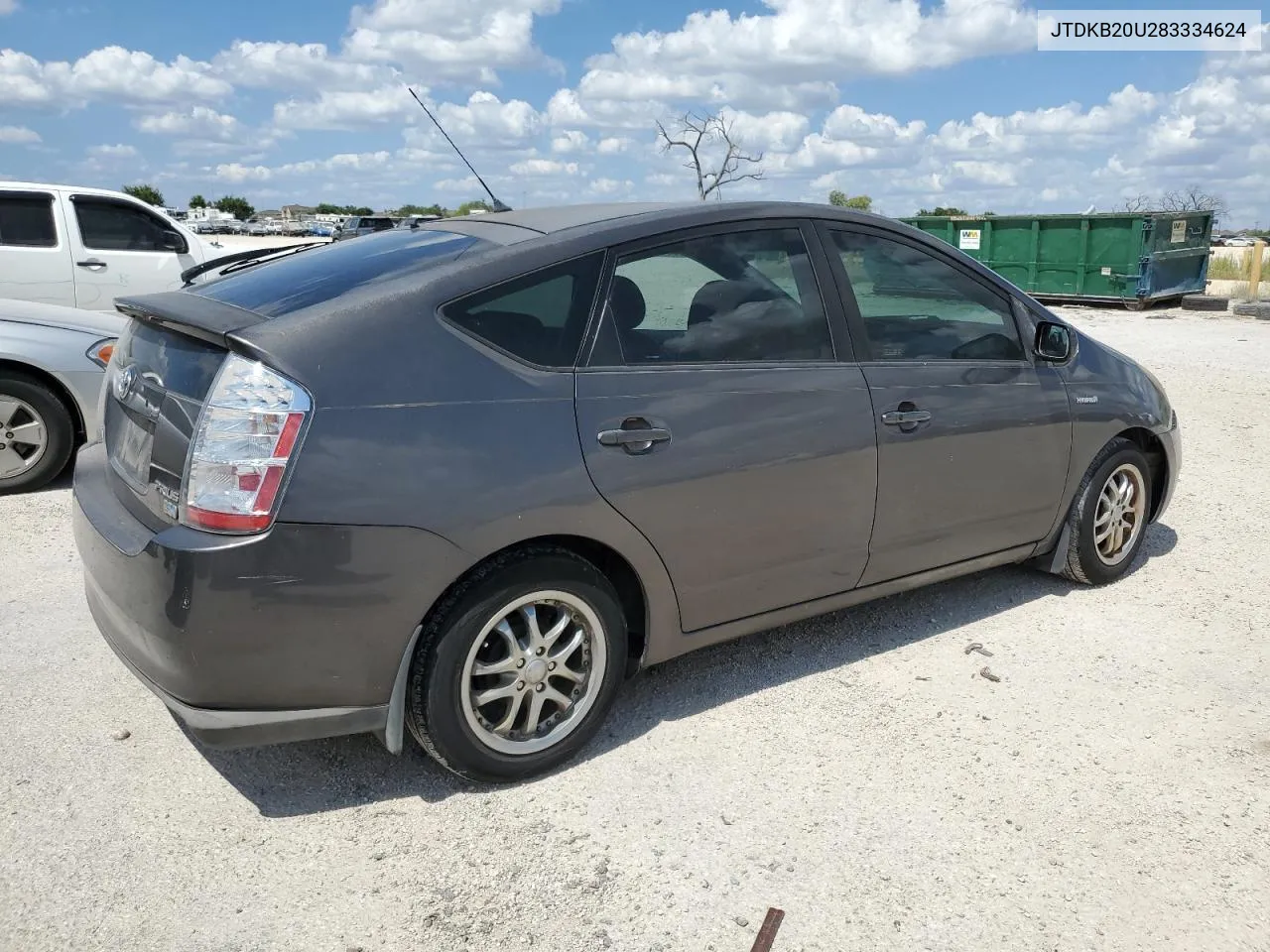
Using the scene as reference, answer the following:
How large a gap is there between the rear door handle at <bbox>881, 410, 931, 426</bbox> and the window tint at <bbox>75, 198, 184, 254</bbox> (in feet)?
28.6

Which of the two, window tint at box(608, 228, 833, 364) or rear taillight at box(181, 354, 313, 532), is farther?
window tint at box(608, 228, 833, 364)

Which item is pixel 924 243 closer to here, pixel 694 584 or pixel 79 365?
pixel 694 584

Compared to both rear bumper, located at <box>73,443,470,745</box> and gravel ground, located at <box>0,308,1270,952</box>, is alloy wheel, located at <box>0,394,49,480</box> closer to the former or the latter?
gravel ground, located at <box>0,308,1270,952</box>

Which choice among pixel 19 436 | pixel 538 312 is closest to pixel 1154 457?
pixel 538 312

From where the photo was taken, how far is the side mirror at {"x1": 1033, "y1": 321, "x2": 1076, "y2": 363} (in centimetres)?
440

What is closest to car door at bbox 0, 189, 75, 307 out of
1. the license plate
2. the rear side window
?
the rear side window

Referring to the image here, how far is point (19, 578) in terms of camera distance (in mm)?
4887

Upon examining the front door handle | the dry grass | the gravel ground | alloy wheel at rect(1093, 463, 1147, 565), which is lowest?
the dry grass

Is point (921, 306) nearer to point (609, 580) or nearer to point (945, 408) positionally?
point (945, 408)

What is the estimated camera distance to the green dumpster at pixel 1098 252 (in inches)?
771

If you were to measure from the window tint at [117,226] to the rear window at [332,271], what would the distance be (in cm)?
741

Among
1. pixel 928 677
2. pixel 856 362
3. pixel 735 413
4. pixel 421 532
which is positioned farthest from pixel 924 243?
pixel 421 532

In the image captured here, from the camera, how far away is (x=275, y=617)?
2.71 m

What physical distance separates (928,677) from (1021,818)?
3.12 ft
